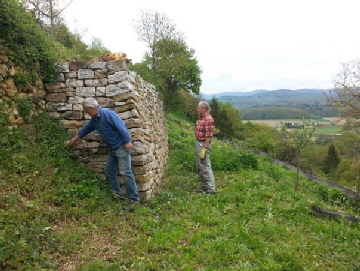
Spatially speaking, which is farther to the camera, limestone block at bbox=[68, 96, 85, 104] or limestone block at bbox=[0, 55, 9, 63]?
limestone block at bbox=[68, 96, 85, 104]

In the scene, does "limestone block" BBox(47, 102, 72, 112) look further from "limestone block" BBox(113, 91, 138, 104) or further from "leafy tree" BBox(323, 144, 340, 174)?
"leafy tree" BBox(323, 144, 340, 174)

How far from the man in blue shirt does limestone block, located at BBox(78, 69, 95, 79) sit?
1.08 metres

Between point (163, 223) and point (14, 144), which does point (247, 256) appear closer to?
point (163, 223)

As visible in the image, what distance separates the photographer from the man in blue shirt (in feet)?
16.4

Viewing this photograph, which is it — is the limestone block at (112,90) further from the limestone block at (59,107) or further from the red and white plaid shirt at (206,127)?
the red and white plaid shirt at (206,127)

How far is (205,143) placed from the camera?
21.4 ft

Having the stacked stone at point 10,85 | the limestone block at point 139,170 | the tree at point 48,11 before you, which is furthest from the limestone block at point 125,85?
the tree at point 48,11

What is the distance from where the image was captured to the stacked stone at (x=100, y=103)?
5.62 meters

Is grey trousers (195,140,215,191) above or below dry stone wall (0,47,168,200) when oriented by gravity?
below

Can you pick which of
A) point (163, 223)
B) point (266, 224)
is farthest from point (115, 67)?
point (266, 224)

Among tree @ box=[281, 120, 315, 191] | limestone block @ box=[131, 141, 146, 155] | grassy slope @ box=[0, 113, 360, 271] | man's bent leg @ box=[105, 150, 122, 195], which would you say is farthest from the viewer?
tree @ box=[281, 120, 315, 191]

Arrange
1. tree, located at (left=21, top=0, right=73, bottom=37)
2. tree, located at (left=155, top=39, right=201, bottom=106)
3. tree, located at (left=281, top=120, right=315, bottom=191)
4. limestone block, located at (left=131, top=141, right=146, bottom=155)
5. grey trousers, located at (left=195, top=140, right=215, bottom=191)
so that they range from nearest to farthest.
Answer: limestone block, located at (left=131, top=141, right=146, bottom=155), grey trousers, located at (left=195, top=140, right=215, bottom=191), tree, located at (left=281, top=120, right=315, bottom=191), tree, located at (left=21, top=0, right=73, bottom=37), tree, located at (left=155, top=39, right=201, bottom=106)

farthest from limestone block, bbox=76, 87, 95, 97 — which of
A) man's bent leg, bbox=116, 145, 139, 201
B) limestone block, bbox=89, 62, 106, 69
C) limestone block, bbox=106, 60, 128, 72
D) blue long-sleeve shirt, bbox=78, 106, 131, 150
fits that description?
man's bent leg, bbox=116, 145, 139, 201

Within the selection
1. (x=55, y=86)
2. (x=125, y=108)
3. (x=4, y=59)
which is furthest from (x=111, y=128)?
(x=4, y=59)
